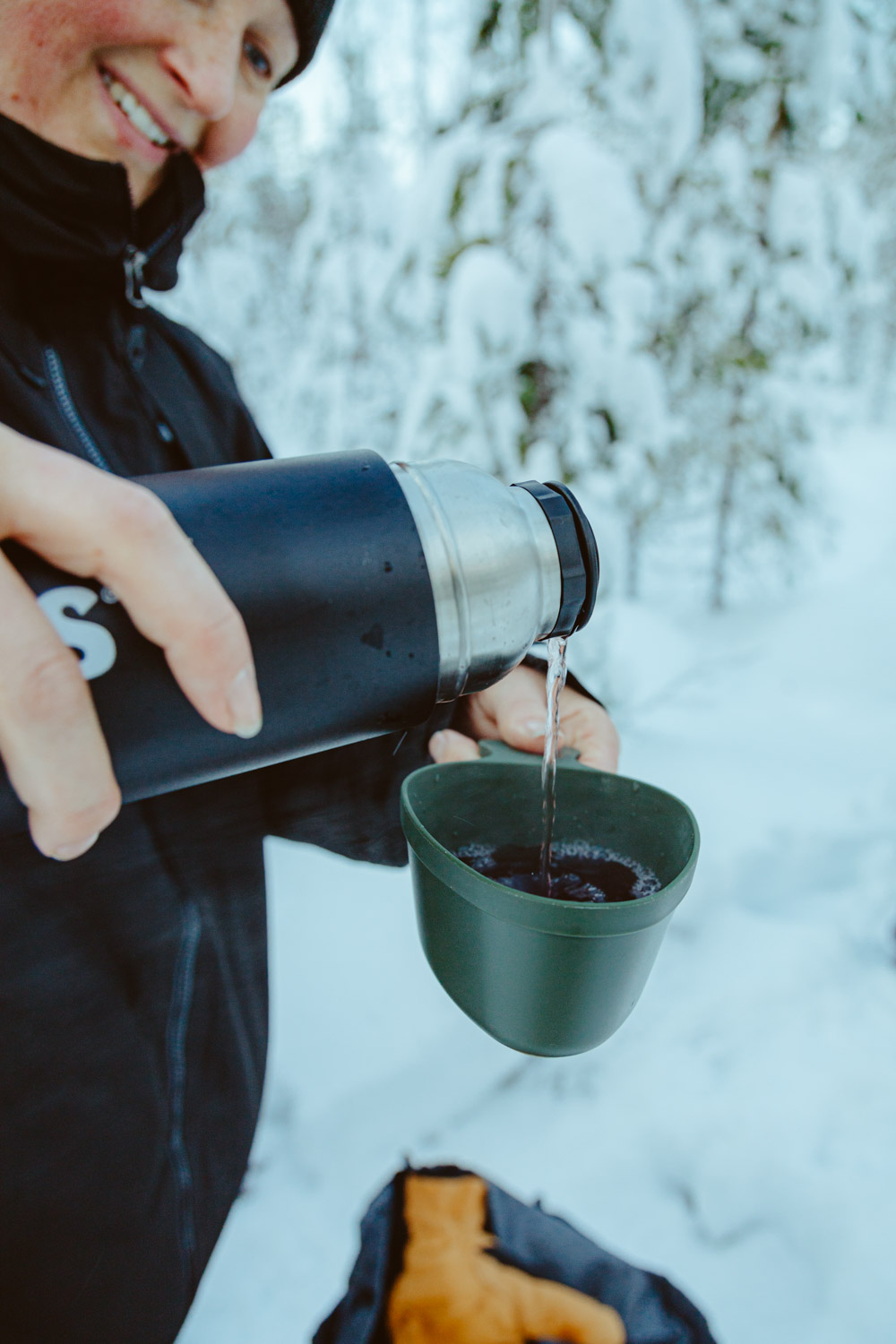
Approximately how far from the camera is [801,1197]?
1.64m

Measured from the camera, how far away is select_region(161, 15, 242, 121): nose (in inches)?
36.3

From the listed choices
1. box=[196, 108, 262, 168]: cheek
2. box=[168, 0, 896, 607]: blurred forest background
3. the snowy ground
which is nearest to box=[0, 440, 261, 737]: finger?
box=[196, 108, 262, 168]: cheek

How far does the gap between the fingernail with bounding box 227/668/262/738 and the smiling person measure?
0.44 metres

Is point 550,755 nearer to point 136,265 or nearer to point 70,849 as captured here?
point 70,849

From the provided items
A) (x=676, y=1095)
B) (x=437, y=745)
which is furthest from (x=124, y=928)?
(x=676, y=1095)

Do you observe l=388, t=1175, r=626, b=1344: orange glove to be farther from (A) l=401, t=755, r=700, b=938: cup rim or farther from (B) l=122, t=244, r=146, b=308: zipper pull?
(B) l=122, t=244, r=146, b=308: zipper pull

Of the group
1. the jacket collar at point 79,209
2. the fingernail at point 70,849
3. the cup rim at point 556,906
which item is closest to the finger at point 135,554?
the fingernail at point 70,849

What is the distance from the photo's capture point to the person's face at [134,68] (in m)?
0.85

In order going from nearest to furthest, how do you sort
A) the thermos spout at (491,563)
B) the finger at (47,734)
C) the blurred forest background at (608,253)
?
the finger at (47,734) → the thermos spout at (491,563) → the blurred forest background at (608,253)

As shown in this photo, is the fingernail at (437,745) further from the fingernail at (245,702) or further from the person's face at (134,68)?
the person's face at (134,68)

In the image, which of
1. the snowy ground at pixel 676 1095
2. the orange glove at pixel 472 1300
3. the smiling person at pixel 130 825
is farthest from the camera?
the snowy ground at pixel 676 1095

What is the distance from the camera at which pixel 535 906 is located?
644mm

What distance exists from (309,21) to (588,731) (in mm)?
1142

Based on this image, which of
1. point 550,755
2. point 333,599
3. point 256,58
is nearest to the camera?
point 333,599
